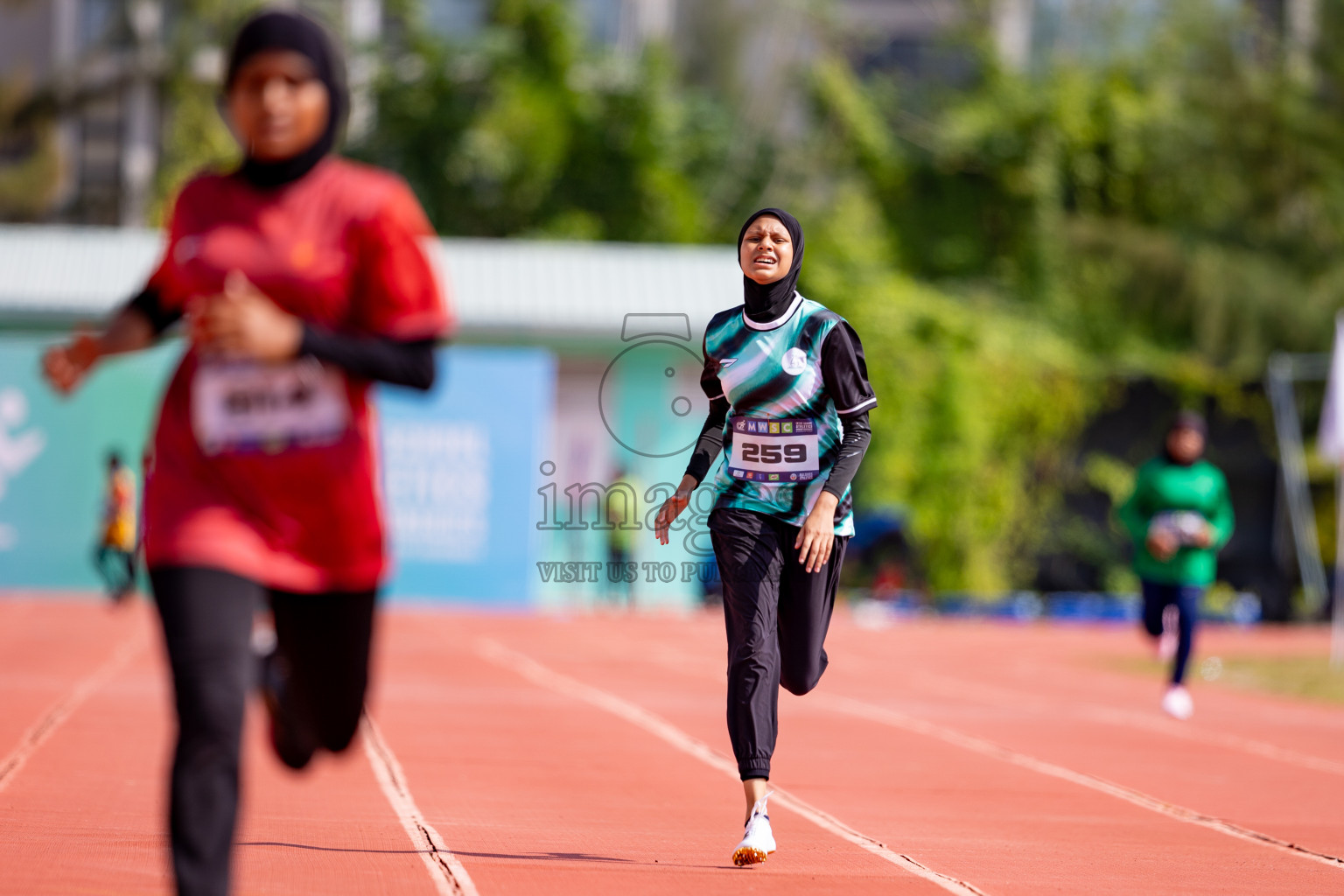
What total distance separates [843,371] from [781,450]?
325 millimetres

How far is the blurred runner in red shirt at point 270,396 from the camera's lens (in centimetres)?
407

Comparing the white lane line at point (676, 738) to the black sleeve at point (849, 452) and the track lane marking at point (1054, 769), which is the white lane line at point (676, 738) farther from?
the track lane marking at point (1054, 769)

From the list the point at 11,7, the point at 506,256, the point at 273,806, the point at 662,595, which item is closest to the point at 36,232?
the point at 506,256

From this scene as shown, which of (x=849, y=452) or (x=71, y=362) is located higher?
(x=71, y=362)

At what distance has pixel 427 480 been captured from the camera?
2408cm

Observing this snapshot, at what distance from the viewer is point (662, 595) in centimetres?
2598

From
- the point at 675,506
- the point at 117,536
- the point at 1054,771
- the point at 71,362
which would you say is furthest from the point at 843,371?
the point at 117,536

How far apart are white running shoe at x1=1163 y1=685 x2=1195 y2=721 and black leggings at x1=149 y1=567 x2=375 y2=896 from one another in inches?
379

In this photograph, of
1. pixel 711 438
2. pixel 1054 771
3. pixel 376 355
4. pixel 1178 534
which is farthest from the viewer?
pixel 1178 534

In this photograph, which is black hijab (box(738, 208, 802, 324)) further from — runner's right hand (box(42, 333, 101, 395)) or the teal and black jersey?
runner's right hand (box(42, 333, 101, 395))

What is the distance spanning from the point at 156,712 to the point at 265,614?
661 centimetres

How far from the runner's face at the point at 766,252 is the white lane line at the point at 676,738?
6.52 ft

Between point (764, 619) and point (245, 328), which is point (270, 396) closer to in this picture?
point (245, 328)

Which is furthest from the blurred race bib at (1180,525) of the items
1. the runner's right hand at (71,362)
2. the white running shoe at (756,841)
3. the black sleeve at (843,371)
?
the runner's right hand at (71,362)
